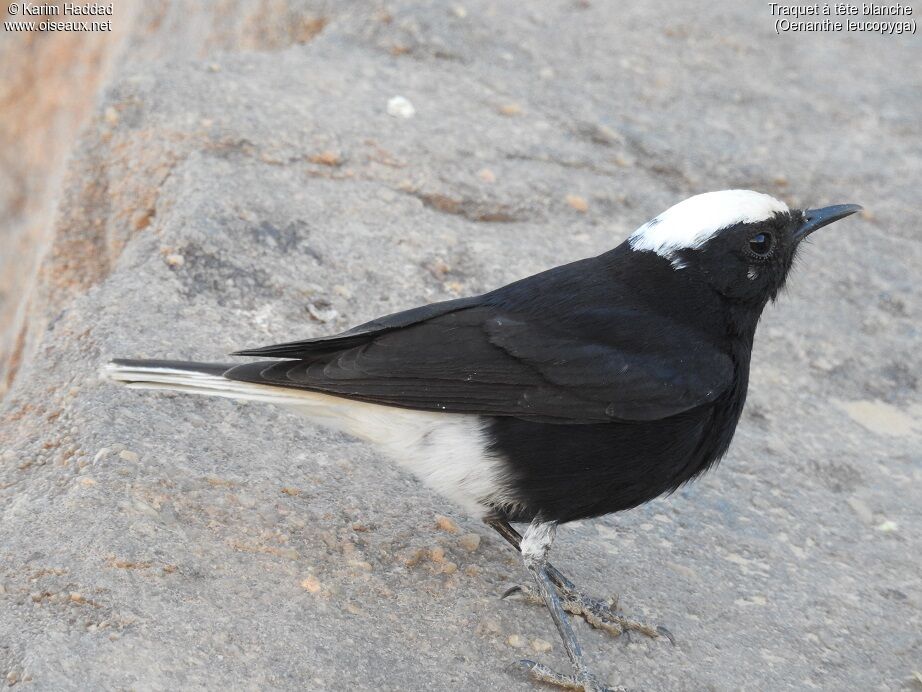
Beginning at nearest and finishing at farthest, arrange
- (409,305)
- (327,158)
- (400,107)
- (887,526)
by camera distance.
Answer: (887,526) < (409,305) < (327,158) < (400,107)

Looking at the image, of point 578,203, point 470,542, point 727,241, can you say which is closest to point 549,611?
point 470,542

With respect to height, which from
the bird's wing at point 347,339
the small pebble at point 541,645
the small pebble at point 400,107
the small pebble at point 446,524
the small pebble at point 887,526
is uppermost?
the bird's wing at point 347,339

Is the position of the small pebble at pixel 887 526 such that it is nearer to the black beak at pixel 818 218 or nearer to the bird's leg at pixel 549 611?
the black beak at pixel 818 218

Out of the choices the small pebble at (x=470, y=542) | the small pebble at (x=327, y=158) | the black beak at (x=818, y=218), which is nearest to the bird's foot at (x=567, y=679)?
the small pebble at (x=470, y=542)

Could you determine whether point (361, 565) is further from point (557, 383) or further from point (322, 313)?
point (322, 313)

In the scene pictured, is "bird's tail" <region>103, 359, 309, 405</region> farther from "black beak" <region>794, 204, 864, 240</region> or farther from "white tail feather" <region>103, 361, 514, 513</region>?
"black beak" <region>794, 204, 864, 240</region>

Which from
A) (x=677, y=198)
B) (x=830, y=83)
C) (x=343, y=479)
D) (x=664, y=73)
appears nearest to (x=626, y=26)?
(x=664, y=73)
